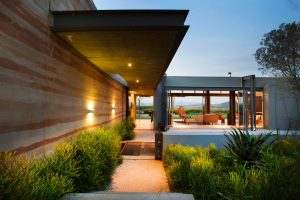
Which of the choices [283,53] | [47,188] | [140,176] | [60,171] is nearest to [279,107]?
[283,53]

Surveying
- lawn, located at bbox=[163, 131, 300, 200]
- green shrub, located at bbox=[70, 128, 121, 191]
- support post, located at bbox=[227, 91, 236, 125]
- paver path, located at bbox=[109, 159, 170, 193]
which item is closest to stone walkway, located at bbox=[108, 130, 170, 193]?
paver path, located at bbox=[109, 159, 170, 193]

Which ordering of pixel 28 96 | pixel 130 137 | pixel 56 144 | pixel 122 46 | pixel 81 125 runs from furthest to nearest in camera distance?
pixel 130 137, pixel 81 125, pixel 122 46, pixel 56 144, pixel 28 96

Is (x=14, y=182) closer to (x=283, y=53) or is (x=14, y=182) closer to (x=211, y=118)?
(x=283, y=53)

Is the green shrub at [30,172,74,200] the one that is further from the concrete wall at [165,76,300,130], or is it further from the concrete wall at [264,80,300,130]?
the concrete wall at [264,80,300,130]

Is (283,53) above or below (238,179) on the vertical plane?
above

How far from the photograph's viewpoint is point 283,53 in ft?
41.4

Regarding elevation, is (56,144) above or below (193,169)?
above

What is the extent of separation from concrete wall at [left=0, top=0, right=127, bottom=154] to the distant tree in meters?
Answer: 9.80

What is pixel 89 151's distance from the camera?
4.80 metres

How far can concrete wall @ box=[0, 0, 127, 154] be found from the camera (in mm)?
3250

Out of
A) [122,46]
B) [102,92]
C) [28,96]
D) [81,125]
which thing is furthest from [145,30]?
[102,92]

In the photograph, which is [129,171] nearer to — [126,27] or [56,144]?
[56,144]

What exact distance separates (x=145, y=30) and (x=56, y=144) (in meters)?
2.41

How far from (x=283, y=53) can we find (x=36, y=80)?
1155 cm
